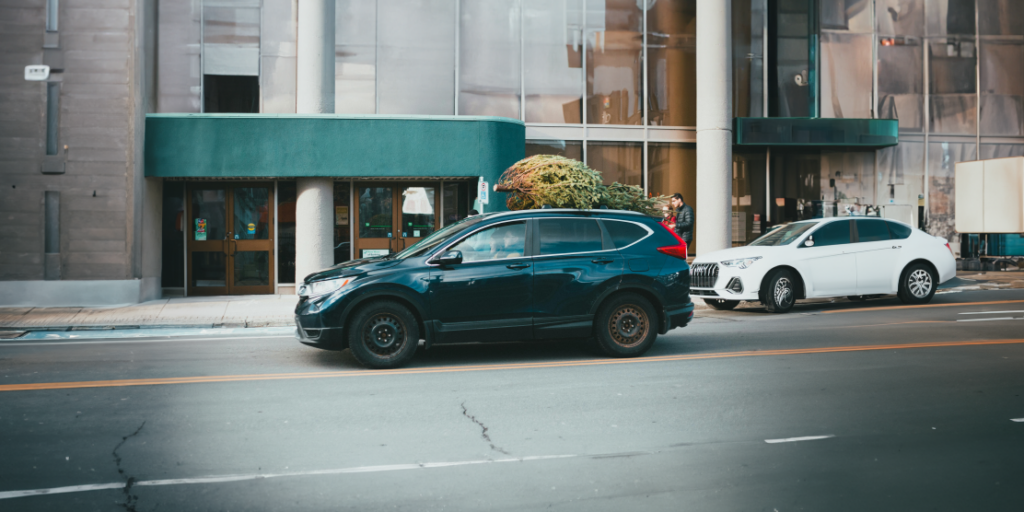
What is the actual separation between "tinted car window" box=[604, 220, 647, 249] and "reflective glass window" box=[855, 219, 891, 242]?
Result: 6608mm

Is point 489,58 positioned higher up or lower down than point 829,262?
higher up

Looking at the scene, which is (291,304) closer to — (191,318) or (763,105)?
(191,318)

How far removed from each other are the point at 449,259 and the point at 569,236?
4.76 ft

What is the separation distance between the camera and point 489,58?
64.7 ft

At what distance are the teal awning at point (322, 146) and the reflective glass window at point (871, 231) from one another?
7.55m

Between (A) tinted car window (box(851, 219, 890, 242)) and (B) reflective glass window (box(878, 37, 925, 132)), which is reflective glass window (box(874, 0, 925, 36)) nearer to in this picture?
(B) reflective glass window (box(878, 37, 925, 132))

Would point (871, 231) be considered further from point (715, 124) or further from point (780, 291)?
point (715, 124)

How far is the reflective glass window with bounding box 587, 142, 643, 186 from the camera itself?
20.3 metres

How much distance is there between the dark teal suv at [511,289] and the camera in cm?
827

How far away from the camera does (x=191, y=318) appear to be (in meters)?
13.8

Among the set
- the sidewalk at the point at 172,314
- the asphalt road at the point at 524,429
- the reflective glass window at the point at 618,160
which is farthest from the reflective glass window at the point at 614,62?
the asphalt road at the point at 524,429

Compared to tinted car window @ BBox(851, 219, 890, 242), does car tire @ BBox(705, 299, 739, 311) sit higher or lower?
lower

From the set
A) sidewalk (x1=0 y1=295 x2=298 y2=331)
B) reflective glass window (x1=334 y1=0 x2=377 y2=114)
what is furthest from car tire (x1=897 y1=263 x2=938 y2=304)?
reflective glass window (x1=334 y1=0 x2=377 y2=114)

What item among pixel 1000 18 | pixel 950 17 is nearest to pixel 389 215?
pixel 950 17
